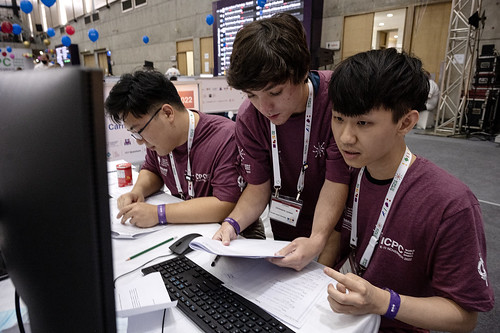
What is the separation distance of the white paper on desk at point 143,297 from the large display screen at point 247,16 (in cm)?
455

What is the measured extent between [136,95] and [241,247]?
0.76 m

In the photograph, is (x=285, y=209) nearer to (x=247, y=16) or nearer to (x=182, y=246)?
(x=182, y=246)

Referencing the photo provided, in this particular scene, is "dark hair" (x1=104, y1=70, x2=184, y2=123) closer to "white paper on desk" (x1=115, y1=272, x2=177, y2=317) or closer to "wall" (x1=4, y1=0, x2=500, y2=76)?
"white paper on desk" (x1=115, y1=272, x2=177, y2=317)

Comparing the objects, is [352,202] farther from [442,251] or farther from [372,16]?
[372,16]

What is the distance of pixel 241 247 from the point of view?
900 mm

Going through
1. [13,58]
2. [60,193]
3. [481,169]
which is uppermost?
[13,58]

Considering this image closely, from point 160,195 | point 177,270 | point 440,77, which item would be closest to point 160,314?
point 177,270

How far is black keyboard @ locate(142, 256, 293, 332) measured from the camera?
664 mm

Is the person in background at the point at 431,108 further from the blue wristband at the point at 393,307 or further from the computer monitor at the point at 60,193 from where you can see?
the computer monitor at the point at 60,193

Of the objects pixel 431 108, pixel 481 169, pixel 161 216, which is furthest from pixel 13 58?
pixel 481 169

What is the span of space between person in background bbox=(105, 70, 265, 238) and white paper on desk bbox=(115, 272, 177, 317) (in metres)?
0.43

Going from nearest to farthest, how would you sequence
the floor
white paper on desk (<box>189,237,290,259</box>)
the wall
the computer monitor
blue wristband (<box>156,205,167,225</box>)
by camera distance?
the computer monitor → white paper on desk (<box>189,237,290,259</box>) → blue wristband (<box>156,205,167,225</box>) → the floor → the wall

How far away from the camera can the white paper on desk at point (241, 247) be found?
784mm

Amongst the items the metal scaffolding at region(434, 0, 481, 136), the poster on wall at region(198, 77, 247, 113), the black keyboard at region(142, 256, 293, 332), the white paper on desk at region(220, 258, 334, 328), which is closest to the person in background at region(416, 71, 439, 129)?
the metal scaffolding at region(434, 0, 481, 136)
